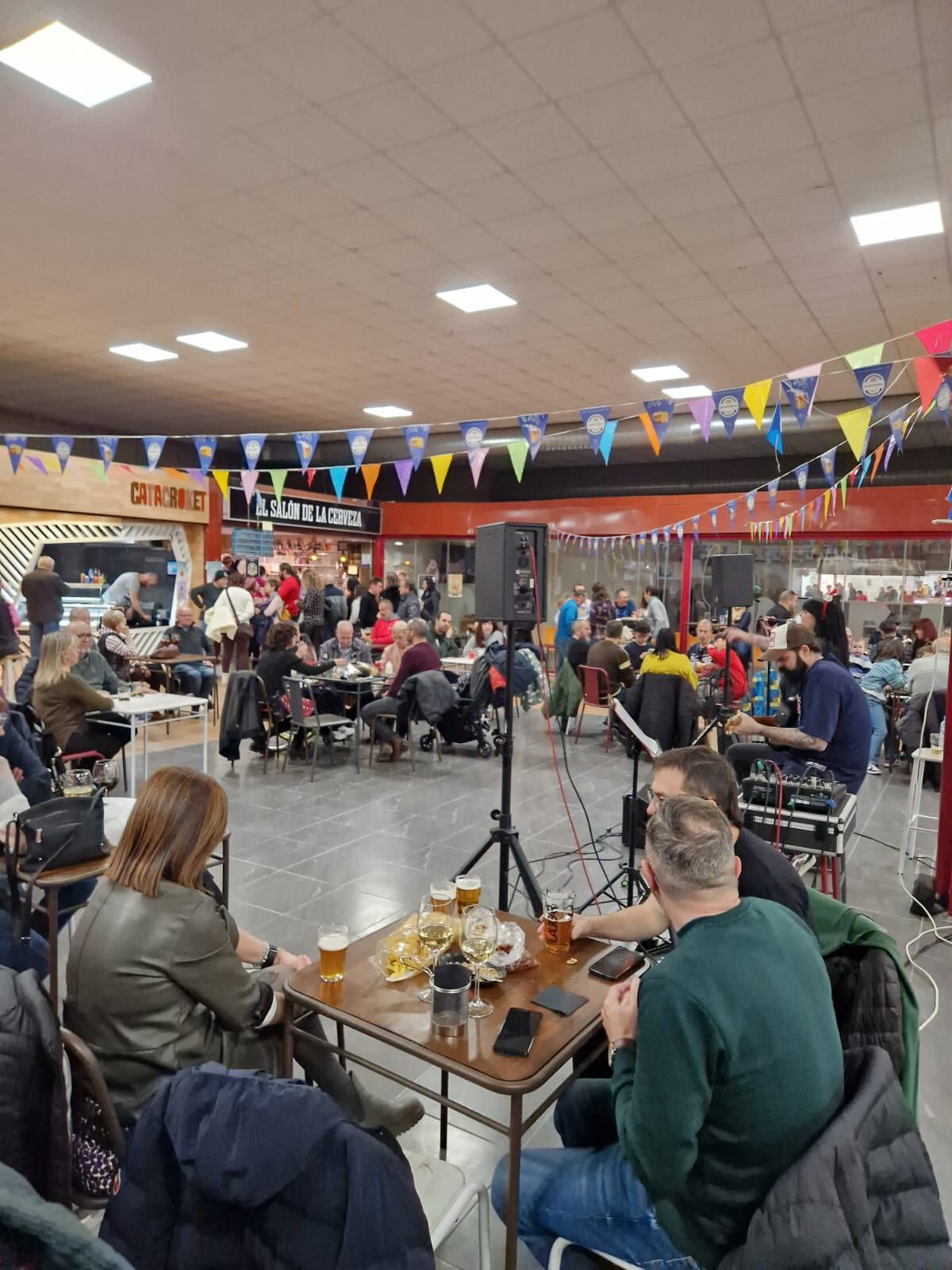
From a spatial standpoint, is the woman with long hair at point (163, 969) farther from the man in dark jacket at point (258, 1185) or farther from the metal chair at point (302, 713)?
the metal chair at point (302, 713)

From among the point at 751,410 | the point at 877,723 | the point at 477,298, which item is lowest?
the point at 877,723

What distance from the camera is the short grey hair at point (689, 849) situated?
158cm

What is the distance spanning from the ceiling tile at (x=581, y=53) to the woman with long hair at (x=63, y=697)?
4201 millimetres

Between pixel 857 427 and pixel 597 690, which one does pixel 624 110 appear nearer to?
pixel 857 427

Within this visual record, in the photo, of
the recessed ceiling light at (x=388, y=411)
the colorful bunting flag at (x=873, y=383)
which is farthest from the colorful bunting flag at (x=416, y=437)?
the recessed ceiling light at (x=388, y=411)

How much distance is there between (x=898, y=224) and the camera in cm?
500

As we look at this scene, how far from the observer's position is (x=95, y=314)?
736 cm

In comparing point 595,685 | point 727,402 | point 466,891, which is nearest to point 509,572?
point 466,891

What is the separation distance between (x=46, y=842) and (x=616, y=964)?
1866 millimetres

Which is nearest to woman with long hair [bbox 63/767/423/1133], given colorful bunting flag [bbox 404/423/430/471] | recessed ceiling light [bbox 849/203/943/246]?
recessed ceiling light [bbox 849/203/943/246]

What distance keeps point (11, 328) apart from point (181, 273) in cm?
277

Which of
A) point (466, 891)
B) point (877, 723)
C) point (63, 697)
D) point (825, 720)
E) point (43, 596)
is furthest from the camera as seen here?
point (43, 596)

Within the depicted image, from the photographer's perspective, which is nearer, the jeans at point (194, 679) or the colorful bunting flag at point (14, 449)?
the jeans at point (194, 679)

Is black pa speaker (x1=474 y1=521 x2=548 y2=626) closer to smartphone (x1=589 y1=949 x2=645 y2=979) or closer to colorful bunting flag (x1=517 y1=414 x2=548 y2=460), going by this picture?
smartphone (x1=589 y1=949 x2=645 y2=979)
